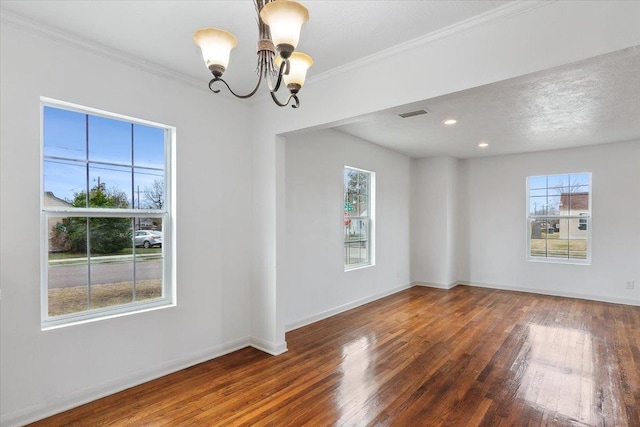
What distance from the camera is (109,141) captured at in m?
2.84

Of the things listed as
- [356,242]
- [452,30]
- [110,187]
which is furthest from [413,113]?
[110,187]

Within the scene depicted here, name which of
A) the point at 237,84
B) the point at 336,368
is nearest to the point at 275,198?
the point at 237,84

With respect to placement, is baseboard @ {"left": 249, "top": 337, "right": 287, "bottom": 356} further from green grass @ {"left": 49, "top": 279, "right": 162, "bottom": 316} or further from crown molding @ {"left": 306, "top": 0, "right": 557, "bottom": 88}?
crown molding @ {"left": 306, "top": 0, "right": 557, "bottom": 88}

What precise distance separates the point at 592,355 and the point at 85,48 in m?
5.48

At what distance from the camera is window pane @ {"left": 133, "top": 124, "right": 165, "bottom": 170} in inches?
118

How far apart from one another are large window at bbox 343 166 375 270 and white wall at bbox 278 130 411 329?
13 cm

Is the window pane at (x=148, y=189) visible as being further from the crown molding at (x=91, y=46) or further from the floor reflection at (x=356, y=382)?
the floor reflection at (x=356, y=382)

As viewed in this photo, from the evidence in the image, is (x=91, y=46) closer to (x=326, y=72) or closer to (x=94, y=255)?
(x=94, y=255)

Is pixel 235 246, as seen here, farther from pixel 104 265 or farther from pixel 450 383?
pixel 450 383

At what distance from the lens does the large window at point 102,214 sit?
2.55 metres

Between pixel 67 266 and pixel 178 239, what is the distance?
2.80 feet

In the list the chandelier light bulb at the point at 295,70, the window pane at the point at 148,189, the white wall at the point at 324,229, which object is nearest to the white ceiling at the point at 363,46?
the chandelier light bulb at the point at 295,70

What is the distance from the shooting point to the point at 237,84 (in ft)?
10.9

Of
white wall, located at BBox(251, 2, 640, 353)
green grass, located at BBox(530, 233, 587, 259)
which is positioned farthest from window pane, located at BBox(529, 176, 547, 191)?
white wall, located at BBox(251, 2, 640, 353)
